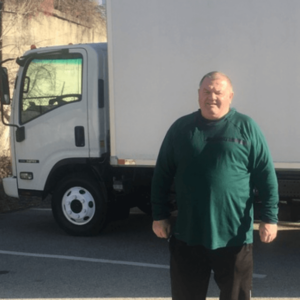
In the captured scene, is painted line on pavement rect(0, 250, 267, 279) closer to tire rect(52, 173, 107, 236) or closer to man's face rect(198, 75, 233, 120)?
tire rect(52, 173, 107, 236)

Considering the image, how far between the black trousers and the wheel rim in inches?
167

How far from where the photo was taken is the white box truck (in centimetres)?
618

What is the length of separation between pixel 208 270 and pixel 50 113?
186 inches

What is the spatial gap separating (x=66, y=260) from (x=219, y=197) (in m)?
3.68

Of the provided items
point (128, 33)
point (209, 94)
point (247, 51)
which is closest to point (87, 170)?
point (128, 33)

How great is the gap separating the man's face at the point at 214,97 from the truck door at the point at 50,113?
4.27 m

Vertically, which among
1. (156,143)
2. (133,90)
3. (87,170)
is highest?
(133,90)

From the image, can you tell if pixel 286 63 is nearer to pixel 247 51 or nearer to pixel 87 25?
pixel 247 51

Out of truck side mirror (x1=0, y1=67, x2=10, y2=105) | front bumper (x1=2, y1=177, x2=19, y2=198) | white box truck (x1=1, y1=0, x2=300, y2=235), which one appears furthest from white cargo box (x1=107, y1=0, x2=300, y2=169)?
front bumper (x1=2, y1=177, x2=19, y2=198)

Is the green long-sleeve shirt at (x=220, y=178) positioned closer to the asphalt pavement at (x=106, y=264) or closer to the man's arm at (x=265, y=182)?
the man's arm at (x=265, y=182)

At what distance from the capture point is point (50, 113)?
7836 mm

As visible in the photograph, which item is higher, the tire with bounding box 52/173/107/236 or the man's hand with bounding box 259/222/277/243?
the man's hand with bounding box 259/222/277/243

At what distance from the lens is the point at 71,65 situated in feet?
25.4

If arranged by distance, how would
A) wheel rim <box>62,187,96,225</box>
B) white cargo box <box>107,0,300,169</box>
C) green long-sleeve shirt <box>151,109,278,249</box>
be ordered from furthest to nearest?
wheel rim <box>62,187,96,225</box> < white cargo box <box>107,0,300,169</box> < green long-sleeve shirt <box>151,109,278,249</box>
